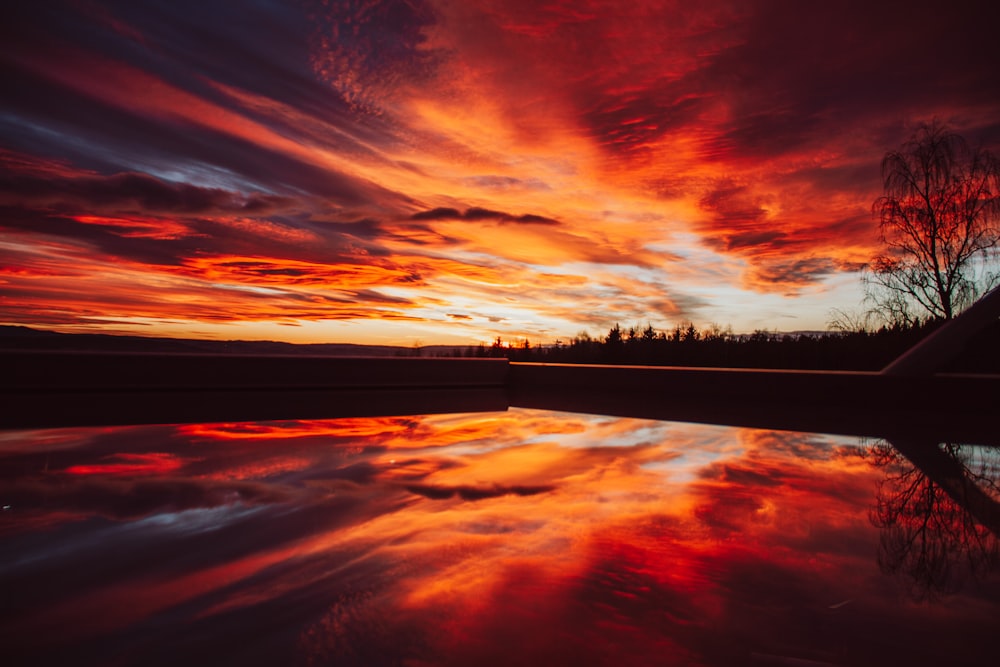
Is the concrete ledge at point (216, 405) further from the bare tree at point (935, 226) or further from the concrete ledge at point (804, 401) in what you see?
the bare tree at point (935, 226)

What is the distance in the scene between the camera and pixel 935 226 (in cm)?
593

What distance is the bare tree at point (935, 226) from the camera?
571 cm

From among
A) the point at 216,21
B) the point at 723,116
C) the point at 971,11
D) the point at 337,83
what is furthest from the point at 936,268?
the point at 216,21

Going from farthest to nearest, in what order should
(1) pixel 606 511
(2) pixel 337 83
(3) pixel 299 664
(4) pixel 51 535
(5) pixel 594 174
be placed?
(5) pixel 594 174, (2) pixel 337 83, (1) pixel 606 511, (4) pixel 51 535, (3) pixel 299 664

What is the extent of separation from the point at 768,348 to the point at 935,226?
231cm

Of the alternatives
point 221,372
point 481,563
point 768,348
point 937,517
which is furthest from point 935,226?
point 221,372

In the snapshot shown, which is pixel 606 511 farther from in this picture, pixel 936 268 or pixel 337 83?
pixel 936 268

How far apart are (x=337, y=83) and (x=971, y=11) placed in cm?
576

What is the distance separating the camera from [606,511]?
148 cm

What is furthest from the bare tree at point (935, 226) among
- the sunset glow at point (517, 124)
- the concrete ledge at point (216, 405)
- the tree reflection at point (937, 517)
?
the concrete ledge at point (216, 405)

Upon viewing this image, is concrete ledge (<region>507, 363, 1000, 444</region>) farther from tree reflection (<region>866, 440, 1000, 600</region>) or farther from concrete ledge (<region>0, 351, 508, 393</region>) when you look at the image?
concrete ledge (<region>0, 351, 508, 393</region>)

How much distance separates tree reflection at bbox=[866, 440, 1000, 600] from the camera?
3.72 ft

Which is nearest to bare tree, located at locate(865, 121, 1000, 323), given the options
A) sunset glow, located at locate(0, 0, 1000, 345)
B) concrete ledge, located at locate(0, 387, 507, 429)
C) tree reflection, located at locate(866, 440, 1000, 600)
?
sunset glow, located at locate(0, 0, 1000, 345)

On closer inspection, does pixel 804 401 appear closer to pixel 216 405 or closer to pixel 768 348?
pixel 768 348
